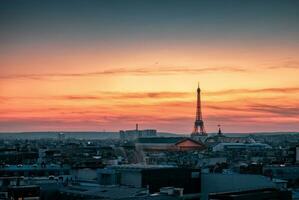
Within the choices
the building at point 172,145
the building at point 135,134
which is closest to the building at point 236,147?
the building at point 172,145

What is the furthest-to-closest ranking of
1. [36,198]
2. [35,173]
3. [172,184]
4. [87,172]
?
[35,173] < [87,172] < [172,184] < [36,198]

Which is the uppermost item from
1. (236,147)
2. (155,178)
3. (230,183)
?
(236,147)

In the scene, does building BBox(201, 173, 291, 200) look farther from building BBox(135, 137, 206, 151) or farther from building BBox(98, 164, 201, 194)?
building BBox(135, 137, 206, 151)

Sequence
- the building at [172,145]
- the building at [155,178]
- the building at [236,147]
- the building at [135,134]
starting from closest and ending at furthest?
the building at [155,178] < the building at [172,145] < the building at [236,147] < the building at [135,134]

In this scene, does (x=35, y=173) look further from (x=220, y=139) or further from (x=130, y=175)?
(x=220, y=139)

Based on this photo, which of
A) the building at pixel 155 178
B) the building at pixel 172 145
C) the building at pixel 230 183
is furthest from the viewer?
the building at pixel 172 145

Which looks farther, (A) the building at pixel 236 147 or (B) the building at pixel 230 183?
(A) the building at pixel 236 147

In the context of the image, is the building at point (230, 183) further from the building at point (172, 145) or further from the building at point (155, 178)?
the building at point (172, 145)

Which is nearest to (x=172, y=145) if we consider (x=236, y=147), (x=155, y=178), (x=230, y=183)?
(x=236, y=147)

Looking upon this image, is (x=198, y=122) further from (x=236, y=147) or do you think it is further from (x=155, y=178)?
(x=155, y=178)

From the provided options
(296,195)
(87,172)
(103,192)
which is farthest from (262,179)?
(87,172)

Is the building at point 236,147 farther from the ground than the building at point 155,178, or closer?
farther from the ground
